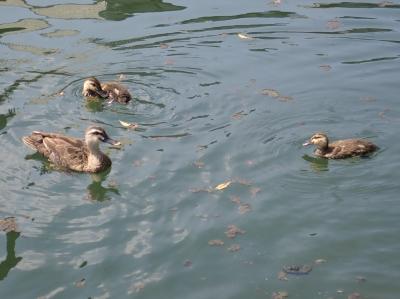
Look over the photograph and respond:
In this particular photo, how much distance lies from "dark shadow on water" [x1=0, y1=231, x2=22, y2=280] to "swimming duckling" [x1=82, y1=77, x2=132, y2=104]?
4001 mm

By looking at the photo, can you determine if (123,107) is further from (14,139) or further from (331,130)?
(331,130)

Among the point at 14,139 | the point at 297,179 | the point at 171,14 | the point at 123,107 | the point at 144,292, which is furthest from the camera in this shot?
the point at 171,14

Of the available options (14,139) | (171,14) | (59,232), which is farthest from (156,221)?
(171,14)

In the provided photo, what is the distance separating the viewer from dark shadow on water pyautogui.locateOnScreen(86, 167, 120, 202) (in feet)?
35.4

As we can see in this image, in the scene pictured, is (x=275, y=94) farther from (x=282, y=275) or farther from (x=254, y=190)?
(x=282, y=275)

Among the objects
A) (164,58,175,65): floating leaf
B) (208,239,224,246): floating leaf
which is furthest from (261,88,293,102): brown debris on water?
(208,239,224,246): floating leaf

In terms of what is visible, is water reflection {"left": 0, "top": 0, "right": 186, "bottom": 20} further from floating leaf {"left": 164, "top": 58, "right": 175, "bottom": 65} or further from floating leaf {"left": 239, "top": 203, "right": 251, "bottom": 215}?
floating leaf {"left": 239, "top": 203, "right": 251, "bottom": 215}

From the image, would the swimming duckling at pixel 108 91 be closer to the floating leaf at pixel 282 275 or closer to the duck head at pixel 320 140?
the duck head at pixel 320 140

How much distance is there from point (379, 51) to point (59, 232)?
331 inches

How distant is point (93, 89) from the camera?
13.3 metres

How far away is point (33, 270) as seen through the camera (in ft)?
30.1

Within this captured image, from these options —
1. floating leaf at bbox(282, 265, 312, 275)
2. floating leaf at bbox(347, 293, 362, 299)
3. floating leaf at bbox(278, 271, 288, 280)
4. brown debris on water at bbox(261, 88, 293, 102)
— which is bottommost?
floating leaf at bbox(347, 293, 362, 299)

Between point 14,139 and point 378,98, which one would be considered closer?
point 14,139

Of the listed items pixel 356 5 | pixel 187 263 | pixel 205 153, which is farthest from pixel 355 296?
pixel 356 5
